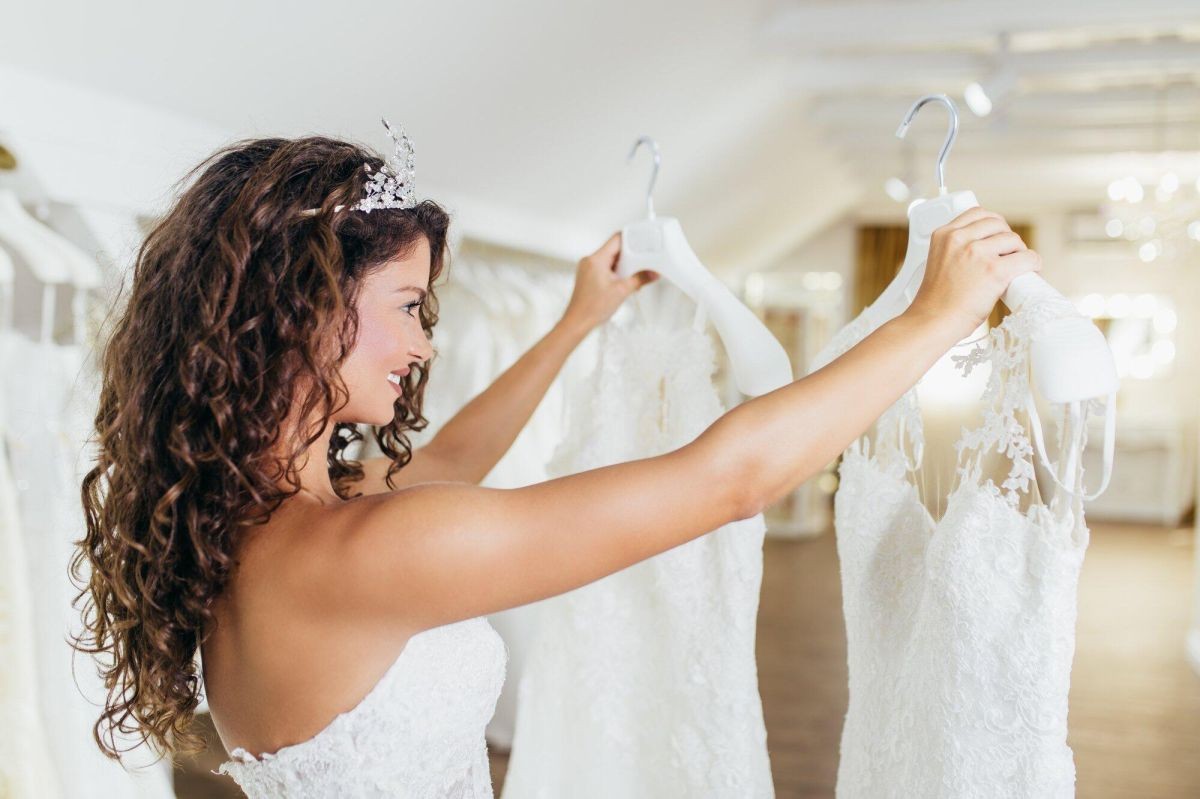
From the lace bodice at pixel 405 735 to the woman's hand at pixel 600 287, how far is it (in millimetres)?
597

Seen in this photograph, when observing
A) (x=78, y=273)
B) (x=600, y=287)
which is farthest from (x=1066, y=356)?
(x=78, y=273)

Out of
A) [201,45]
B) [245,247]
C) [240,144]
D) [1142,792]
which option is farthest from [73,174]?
[1142,792]

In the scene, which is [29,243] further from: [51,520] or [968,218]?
[968,218]

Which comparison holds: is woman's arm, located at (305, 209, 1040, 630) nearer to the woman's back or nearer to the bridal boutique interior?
the woman's back

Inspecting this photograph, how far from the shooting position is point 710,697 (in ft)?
5.57

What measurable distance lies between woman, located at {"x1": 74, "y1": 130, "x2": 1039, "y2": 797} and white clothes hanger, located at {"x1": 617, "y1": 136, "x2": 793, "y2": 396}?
37cm

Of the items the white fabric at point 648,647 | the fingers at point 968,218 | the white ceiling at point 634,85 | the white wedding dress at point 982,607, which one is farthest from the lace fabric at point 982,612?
the white ceiling at point 634,85

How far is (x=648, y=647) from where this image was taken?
1864 millimetres

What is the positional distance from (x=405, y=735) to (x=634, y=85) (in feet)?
10.4

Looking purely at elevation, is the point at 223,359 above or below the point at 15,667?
above

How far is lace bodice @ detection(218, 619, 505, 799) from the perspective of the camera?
123 cm

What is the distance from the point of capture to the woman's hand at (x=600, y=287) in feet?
5.67

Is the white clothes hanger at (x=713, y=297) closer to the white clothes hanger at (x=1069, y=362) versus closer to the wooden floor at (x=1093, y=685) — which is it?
the white clothes hanger at (x=1069, y=362)

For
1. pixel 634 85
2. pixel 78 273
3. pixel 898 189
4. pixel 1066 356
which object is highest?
pixel 634 85
